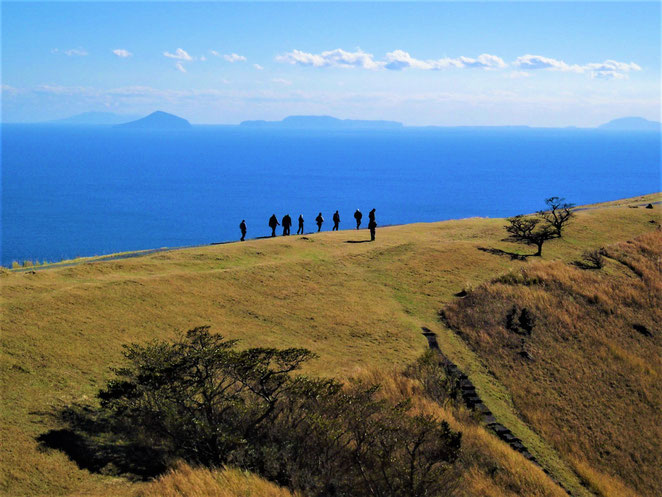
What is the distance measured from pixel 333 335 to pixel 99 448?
12.6 m

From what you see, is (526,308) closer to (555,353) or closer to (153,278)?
(555,353)

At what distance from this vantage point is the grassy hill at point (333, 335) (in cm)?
1728

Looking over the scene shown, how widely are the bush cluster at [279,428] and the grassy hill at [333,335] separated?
1.87 meters

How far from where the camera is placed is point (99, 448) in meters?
15.2

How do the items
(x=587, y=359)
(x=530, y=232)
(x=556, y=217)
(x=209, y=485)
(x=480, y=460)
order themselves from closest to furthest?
(x=209, y=485)
(x=480, y=460)
(x=587, y=359)
(x=530, y=232)
(x=556, y=217)

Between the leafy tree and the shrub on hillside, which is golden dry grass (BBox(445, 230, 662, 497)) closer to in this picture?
the shrub on hillside

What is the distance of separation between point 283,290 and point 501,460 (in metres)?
15.0

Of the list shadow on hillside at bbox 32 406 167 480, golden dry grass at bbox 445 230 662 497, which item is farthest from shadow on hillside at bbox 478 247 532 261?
shadow on hillside at bbox 32 406 167 480

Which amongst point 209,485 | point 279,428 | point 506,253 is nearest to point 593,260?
point 506,253

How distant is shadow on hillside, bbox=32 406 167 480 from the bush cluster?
0.36 meters

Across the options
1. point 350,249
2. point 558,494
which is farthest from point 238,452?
point 350,249

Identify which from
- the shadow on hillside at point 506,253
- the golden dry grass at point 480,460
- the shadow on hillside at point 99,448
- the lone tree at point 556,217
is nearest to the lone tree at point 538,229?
the lone tree at point 556,217

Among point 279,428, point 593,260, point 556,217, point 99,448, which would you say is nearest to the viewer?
point 99,448

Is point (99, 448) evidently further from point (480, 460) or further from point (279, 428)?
point (480, 460)
